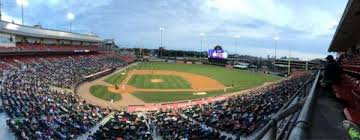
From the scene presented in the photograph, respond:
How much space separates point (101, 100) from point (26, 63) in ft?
47.9

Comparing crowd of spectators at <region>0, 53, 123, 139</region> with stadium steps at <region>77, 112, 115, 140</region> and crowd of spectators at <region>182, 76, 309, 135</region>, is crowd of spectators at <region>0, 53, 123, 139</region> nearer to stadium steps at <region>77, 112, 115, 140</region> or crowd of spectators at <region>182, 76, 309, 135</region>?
stadium steps at <region>77, 112, 115, 140</region>

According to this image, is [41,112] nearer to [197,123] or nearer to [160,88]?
[197,123]

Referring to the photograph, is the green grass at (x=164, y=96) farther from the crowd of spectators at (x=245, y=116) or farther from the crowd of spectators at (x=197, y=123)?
the crowd of spectators at (x=245, y=116)

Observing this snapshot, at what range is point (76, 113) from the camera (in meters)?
28.8

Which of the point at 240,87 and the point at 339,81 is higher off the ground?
the point at 339,81

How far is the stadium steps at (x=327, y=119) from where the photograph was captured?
6461mm

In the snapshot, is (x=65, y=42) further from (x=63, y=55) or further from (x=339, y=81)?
(x=339, y=81)

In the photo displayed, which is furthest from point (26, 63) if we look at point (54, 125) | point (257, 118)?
point (257, 118)

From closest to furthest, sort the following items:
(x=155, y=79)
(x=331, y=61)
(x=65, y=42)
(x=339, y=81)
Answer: (x=331, y=61) → (x=339, y=81) → (x=155, y=79) → (x=65, y=42)

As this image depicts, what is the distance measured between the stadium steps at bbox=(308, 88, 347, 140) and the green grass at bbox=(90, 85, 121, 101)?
36.0 meters

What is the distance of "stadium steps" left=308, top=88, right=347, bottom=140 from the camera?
6461 millimetres

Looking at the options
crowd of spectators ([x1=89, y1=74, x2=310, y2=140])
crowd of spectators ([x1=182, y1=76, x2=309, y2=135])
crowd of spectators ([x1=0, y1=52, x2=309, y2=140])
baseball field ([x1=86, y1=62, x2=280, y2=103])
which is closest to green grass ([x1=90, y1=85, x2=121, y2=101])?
baseball field ([x1=86, y1=62, x2=280, y2=103])

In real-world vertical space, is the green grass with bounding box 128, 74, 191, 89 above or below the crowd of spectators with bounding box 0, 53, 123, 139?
below

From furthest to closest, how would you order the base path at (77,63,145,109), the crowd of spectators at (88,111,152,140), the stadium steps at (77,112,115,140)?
1. the base path at (77,63,145,109)
2. the stadium steps at (77,112,115,140)
3. the crowd of spectators at (88,111,152,140)
